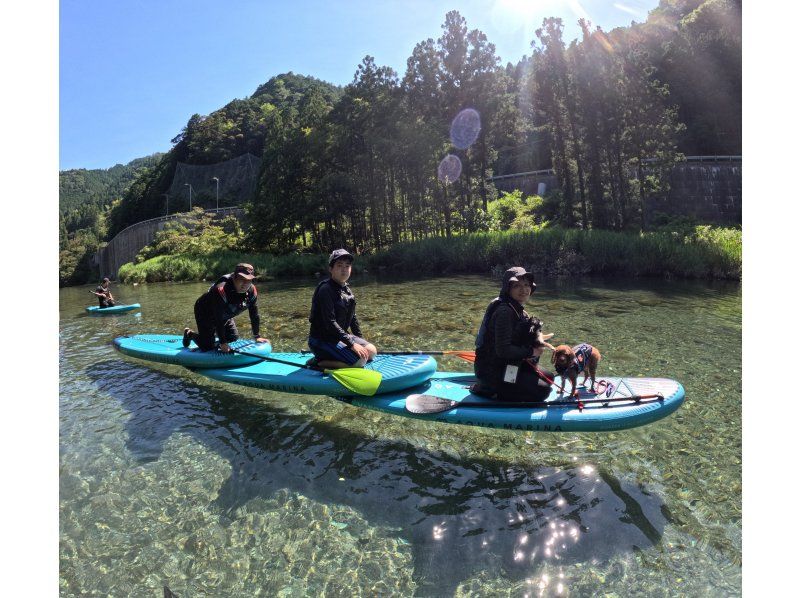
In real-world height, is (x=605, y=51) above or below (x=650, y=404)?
above

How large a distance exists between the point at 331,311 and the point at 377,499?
8.10 ft

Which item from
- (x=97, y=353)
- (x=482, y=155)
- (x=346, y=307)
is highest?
(x=482, y=155)

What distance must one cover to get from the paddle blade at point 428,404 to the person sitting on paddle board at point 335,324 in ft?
3.62

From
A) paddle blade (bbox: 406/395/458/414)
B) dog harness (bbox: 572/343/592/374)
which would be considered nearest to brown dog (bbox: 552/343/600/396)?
dog harness (bbox: 572/343/592/374)

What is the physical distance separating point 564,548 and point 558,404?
1.62m

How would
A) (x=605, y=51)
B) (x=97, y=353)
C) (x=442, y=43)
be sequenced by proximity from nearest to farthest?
(x=97, y=353)
(x=605, y=51)
(x=442, y=43)

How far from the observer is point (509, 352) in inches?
192

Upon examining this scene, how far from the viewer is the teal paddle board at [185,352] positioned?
7359mm

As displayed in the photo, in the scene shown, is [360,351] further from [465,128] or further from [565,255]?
[465,128]

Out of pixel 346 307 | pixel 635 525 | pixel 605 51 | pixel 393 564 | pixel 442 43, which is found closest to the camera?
pixel 393 564

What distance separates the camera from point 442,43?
1273 inches

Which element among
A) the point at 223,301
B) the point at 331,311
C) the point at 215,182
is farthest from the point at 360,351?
the point at 215,182

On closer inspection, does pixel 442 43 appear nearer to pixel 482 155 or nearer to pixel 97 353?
pixel 482 155
